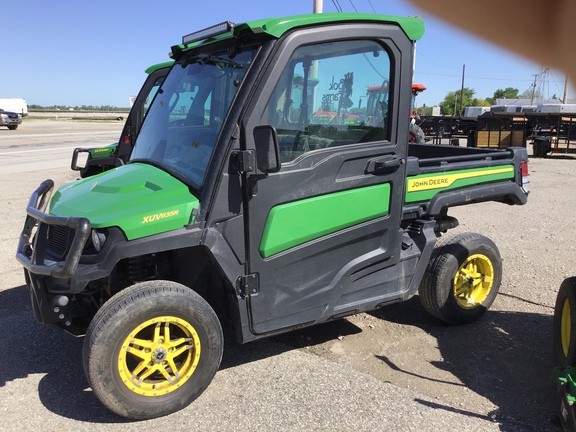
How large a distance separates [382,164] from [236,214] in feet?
3.66

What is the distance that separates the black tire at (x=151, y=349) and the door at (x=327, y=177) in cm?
38

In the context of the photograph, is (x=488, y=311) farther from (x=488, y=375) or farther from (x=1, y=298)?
(x=1, y=298)

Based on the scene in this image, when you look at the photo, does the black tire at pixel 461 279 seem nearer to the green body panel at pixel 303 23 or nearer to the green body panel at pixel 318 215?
the green body panel at pixel 318 215

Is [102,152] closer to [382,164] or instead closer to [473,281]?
[382,164]

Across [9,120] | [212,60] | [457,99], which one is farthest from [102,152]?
[457,99]

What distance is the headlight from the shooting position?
3000 millimetres

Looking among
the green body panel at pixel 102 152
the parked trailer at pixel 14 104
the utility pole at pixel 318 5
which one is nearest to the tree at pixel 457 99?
the parked trailer at pixel 14 104

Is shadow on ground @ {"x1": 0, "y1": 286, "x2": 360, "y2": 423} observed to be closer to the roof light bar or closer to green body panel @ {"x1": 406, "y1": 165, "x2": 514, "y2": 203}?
green body panel @ {"x1": 406, "y1": 165, "x2": 514, "y2": 203}

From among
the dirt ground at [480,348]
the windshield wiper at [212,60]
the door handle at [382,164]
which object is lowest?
the dirt ground at [480,348]

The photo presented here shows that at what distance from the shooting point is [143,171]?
3576 millimetres

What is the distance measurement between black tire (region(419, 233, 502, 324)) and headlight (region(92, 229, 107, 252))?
8.69 feet

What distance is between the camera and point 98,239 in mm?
3008

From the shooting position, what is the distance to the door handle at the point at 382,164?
350cm

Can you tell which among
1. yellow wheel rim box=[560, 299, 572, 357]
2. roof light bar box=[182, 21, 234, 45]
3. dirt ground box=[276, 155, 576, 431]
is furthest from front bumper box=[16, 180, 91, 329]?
yellow wheel rim box=[560, 299, 572, 357]
